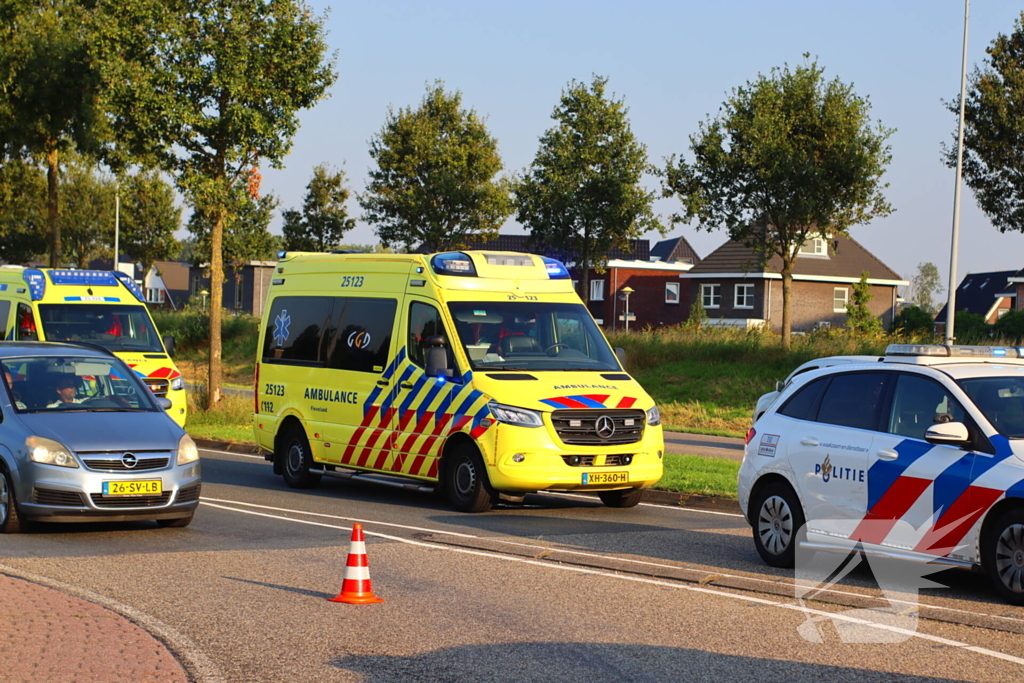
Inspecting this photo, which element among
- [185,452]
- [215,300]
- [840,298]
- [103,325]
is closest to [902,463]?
[185,452]

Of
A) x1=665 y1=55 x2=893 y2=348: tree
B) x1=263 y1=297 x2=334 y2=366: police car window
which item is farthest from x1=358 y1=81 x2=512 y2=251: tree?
x1=263 y1=297 x2=334 y2=366: police car window

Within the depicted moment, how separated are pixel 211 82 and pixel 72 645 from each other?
629 inches

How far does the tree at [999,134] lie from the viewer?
91.3 feet

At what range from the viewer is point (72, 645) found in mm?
6699

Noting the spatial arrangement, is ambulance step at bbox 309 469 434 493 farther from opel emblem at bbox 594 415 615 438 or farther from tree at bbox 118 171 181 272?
tree at bbox 118 171 181 272

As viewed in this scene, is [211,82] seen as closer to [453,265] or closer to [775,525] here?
[453,265]

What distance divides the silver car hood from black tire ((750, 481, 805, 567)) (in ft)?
17.1

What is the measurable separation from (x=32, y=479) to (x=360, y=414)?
4573 millimetres

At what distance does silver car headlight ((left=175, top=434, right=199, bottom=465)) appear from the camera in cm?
1103

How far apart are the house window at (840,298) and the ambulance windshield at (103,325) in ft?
176

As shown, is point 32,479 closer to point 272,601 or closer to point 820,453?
point 272,601

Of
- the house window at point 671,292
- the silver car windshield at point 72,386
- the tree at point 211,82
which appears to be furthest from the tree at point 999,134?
the house window at point 671,292

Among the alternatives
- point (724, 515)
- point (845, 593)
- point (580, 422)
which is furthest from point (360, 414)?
point (845, 593)

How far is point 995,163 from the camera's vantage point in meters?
28.1
